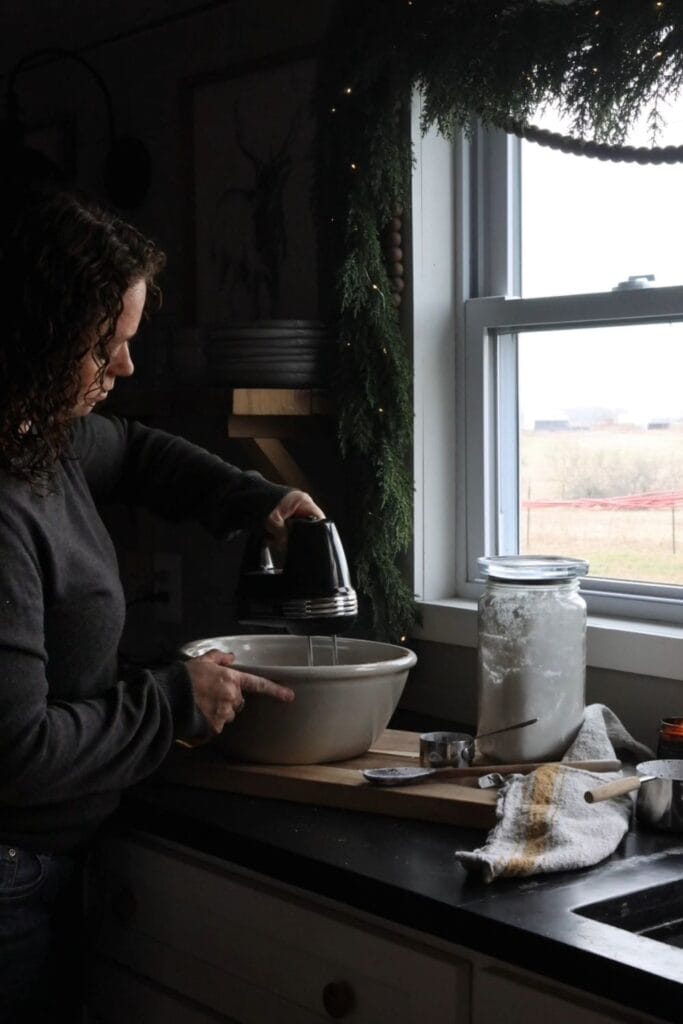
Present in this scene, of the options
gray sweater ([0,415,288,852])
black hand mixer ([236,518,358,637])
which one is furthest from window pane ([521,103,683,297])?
gray sweater ([0,415,288,852])

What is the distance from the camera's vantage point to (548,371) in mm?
2297

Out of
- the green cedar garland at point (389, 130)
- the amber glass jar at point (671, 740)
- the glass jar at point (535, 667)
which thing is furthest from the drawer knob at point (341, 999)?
the green cedar garland at point (389, 130)

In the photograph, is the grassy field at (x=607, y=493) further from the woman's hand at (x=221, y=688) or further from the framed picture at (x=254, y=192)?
the woman's hand at (x=221, y=688)

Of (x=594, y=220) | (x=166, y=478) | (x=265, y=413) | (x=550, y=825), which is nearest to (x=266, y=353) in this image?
(x=265, y=413)

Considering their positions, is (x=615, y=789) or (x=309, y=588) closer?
(x=615, y=789)

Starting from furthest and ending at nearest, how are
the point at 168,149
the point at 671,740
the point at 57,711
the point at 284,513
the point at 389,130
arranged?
the point at 168,149, the point at 389,130, the point at 284,513, the point at 671,740, the point at 57,711

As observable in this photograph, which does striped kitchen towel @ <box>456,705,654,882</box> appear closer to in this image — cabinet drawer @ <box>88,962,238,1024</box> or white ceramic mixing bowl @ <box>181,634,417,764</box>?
white ceramic mixing bowl @ <box>181,634,417,764</box>

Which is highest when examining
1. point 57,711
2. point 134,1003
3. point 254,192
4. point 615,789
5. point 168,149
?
point 168,149

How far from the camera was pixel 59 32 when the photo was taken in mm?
3117

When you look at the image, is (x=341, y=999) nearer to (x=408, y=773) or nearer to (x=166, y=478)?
(x=408, y=773)

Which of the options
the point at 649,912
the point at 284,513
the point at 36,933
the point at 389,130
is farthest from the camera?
the point at 389,130

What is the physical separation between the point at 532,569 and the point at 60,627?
0.68 m

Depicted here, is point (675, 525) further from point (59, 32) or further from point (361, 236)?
point (59, 32)

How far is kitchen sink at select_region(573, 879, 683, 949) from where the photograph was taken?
144 centimetres
